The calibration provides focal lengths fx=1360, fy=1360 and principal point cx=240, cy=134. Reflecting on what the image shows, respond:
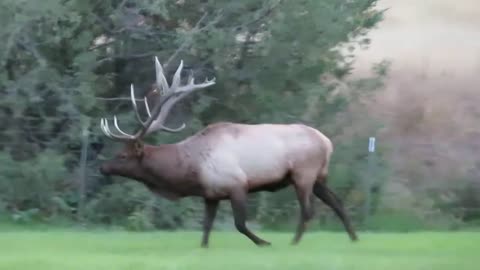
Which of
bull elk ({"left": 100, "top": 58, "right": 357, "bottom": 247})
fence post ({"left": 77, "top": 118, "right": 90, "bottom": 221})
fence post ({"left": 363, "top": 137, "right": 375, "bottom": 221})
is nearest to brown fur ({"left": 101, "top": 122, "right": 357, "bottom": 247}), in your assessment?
bull elk ({"left": 100, "top": 58, "right": 357, "bottom": 247})

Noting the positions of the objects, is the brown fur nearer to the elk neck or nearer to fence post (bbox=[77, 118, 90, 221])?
the elk neck

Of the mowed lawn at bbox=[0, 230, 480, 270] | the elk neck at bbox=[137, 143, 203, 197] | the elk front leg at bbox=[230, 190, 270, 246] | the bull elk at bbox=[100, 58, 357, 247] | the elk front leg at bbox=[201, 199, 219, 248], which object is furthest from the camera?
the elk neck at bbox=[137, 143, 203, 197]

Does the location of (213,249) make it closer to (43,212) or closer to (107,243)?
(107,243)

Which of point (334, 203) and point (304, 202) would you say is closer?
point (304, 202)

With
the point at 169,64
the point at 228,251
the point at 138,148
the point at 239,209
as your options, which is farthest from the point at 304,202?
the point at 169,64

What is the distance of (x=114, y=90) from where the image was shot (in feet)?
80.3

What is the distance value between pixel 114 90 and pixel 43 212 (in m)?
2.59

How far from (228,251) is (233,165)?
1296mm

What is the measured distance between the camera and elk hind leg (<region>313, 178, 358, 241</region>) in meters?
19.2

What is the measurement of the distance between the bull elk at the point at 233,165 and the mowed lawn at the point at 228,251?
0.65 m

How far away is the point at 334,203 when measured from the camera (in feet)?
63.1

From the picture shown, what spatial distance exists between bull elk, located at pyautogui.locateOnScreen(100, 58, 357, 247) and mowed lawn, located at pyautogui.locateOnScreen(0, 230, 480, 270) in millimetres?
648

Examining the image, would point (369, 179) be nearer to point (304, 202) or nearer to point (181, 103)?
point (181, 103)

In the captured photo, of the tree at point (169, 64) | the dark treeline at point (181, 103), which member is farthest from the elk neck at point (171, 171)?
the tree at point (169, 64)
